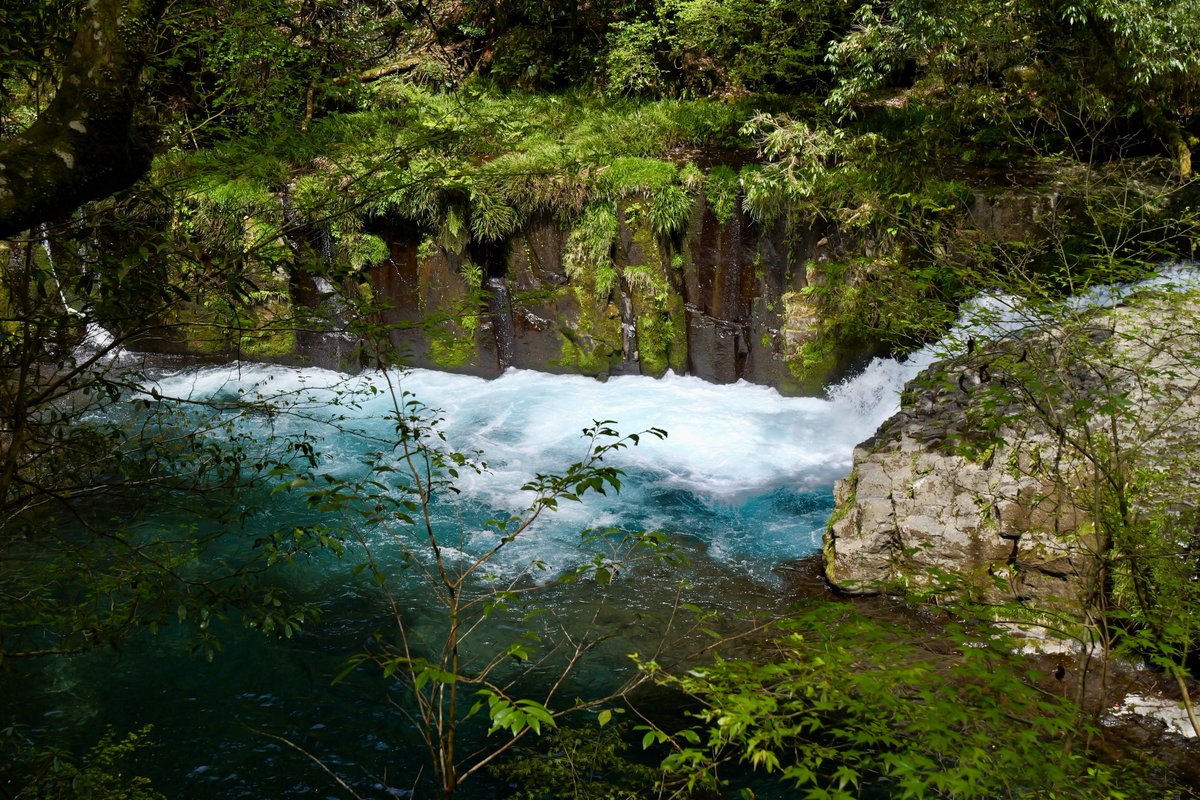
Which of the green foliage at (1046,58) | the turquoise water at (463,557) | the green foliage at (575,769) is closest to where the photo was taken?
the green foliage at (575,769)

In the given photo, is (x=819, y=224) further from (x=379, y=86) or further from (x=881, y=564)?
(x=379, y=86)

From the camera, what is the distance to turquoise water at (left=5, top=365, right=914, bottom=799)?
173 inches

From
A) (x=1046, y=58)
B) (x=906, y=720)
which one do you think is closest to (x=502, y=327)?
(x=1046, y=58)

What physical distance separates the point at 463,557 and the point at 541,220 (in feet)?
18.2

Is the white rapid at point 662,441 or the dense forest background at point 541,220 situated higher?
the dense forest background at point 541,220

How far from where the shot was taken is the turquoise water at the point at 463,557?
4406 millimetres

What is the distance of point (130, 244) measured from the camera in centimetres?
288

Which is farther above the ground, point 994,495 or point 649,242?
point 649,242

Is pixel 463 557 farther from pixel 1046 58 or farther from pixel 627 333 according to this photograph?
pixel 1046 58

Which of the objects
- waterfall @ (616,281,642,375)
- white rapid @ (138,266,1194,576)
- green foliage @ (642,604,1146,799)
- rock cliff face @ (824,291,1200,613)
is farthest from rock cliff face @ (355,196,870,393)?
green foliage @ (642,604,1146,799)

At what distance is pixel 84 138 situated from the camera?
1.97 m

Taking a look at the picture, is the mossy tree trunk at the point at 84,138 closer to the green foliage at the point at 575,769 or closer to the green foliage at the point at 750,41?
the green foliage at the point at 575,769

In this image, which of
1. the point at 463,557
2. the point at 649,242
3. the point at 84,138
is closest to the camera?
the point at 84,138

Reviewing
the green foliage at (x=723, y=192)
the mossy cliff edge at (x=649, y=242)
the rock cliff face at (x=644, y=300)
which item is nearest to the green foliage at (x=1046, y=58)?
the mossy cliff edge at (x=649, y=242)
